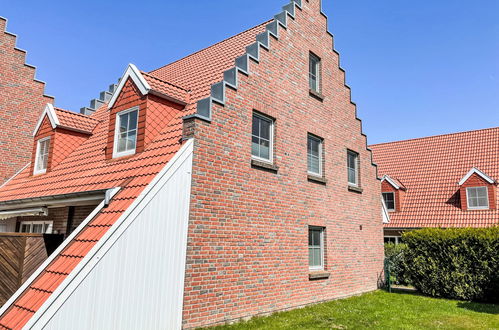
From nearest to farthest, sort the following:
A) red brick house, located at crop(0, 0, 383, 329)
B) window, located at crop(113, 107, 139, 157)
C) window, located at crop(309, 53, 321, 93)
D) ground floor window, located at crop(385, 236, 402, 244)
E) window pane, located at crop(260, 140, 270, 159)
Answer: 1. red brick house, located at crop(0, 0, 383, 329)
2. window, located at crop(113, 107, 139, 157)
3. window pane, located at crop(260, 140, 270, 159)
4. window, located at crop(309, 53, 321, 93)
5. ground floor window, located at crop(385, 236, 402, 244)

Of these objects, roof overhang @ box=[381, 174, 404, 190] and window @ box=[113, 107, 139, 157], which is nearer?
window @ box=[113, 107, 139, 157]

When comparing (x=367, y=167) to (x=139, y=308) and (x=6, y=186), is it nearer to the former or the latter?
(x=139, y=308)

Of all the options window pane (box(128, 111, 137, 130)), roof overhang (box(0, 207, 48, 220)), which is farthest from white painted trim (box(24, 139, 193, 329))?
roof overhang (box(0, 207, 48, 220))

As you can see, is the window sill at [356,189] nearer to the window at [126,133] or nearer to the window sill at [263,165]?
the window sill at [263,165]

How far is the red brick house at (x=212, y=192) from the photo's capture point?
6.63m

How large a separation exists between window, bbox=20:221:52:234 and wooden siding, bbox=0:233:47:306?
3343 millimetres

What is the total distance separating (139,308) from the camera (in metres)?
6.73

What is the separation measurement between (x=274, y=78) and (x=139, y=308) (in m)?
7.40

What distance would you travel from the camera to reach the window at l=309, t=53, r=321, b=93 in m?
13.2

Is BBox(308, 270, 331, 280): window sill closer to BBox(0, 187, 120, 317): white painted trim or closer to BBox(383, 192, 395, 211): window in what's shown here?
BBox(0, 187, 120, 317): white painted trim

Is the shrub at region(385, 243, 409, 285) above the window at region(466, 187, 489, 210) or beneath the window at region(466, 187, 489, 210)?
beneath

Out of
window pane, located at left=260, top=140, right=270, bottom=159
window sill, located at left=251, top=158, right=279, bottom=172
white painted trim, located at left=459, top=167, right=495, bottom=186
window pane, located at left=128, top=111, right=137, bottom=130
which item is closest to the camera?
window sill, located at left=251, top=158, right=279, bottom=172

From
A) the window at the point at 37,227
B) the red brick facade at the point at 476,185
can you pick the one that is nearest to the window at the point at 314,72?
the window at the point at 37,227

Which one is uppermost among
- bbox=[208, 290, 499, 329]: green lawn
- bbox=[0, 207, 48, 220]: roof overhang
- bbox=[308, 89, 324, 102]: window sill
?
bbox=[308, 89, 324, 102]: window sill
